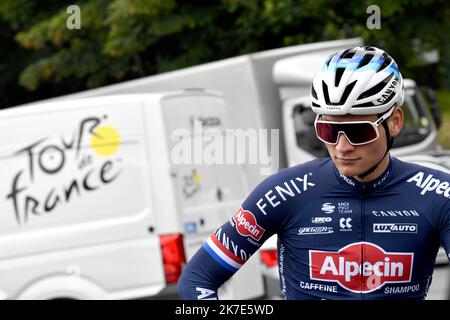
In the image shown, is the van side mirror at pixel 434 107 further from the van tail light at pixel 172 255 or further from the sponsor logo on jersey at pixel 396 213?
the sponsor logo on jersey at pixel 396 213

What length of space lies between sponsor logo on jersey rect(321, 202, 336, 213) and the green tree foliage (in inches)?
418

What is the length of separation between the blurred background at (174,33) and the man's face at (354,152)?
1059 cm

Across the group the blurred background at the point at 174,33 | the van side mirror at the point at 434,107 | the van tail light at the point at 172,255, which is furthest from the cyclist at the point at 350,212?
the van side mirror at the point at 434,107

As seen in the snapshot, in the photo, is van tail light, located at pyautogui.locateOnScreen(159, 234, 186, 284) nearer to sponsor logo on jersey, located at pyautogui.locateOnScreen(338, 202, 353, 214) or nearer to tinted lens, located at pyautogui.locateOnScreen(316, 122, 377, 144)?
sponsor logo on jersey, located at pyautogui.locateOnScreen(338, 202, 353, 214)

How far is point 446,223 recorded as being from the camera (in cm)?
311

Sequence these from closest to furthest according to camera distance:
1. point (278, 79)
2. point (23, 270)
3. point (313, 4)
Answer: point (23, 270) < point (278, 79) < point (313, 4)

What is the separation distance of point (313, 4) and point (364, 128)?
40.3 ft

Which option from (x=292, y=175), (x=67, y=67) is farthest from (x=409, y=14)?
(x=292, y=175)

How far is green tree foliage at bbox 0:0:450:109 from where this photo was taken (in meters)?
15.6

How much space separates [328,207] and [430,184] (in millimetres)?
318

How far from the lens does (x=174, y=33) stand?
1723 centimetres

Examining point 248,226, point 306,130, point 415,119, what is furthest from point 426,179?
point 415,119

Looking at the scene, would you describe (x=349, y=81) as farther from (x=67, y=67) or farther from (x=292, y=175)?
(x=67, y=67)

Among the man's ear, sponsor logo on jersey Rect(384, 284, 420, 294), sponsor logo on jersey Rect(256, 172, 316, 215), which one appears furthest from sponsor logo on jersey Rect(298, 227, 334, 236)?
the man's ear
